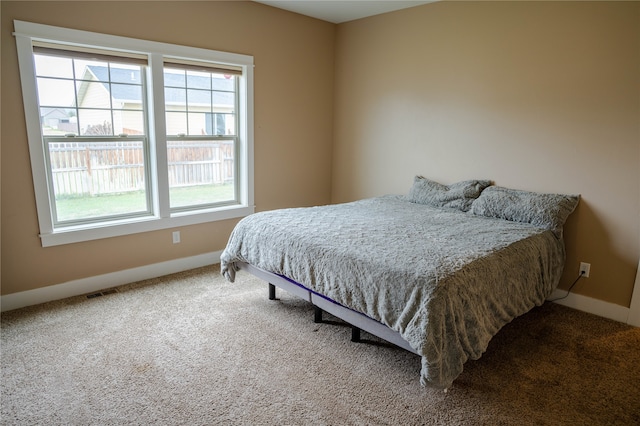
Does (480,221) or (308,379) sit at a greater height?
(480,221)

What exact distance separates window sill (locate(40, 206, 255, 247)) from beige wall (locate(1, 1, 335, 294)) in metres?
0.06

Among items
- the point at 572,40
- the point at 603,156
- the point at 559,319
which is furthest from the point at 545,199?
the point at 572,40

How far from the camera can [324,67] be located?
182 inches

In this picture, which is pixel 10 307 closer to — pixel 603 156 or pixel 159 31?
pixel 159 31

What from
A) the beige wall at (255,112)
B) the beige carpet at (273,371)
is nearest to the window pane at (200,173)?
the beige wall at (255,112)

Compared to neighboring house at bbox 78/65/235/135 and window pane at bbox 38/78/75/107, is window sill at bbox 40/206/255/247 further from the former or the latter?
window pane at bbox 38/78/75/107

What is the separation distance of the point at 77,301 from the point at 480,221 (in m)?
3.18

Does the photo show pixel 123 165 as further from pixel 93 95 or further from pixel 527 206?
pixel 527 206

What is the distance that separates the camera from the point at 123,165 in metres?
3.44

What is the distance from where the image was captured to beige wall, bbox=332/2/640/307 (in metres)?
2.87

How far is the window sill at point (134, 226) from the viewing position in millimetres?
3082

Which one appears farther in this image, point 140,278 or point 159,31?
point 140,278

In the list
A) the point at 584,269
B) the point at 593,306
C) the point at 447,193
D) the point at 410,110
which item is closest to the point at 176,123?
the point at 410,110

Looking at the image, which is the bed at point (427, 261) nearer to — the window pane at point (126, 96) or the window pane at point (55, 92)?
the window pane at point (126, 96)
